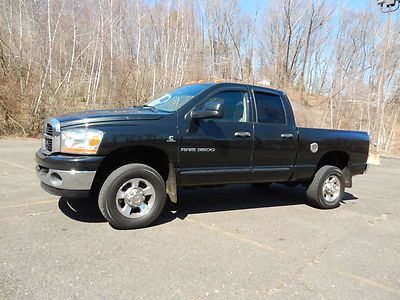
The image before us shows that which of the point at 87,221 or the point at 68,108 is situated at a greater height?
the point at 68,108

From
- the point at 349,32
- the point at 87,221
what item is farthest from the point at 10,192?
the point at 349,32

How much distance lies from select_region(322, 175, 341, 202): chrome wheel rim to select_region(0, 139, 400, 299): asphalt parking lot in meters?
0.24

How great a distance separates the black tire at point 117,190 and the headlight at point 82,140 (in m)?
0.44

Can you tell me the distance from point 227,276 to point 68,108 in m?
13.3

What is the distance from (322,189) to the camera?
6.07 m

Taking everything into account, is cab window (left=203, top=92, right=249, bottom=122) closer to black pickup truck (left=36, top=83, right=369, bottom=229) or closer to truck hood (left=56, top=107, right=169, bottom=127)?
black pickup truck (left=36, top=83, right=369, bottom=229)

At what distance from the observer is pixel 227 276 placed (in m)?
3.36

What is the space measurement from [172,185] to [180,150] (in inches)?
18.6

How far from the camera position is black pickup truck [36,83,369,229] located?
415 centimetres

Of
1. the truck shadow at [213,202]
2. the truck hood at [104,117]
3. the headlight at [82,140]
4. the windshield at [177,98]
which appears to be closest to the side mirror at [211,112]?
the windshield at [177,98]

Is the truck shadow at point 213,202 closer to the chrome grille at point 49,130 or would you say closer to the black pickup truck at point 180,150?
the black pickup truck at point 180,150

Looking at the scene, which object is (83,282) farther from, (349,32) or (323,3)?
(349,32)

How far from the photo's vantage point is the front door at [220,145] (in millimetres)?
4755

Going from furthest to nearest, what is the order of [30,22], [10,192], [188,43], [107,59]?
[188,43] < [107,59] < [30,22] < [10,192]
